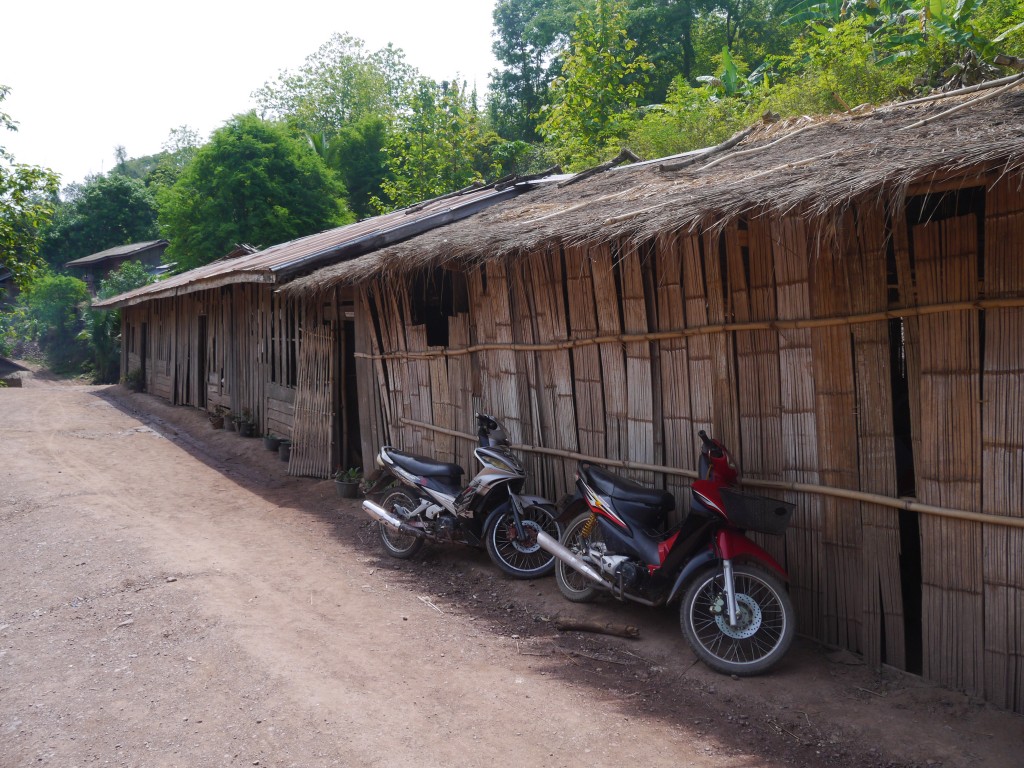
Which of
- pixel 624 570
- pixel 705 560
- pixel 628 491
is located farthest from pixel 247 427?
pixel 705 560

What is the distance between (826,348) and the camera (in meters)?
4.46

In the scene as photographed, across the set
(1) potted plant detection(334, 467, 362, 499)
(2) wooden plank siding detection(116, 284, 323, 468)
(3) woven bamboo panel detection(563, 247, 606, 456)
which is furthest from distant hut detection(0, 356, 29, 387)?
(3) woven bamboo panel detection(563, 247, 606, 456)

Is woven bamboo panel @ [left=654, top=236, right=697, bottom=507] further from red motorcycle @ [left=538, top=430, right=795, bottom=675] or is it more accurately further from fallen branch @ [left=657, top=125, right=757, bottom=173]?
fallen branch @ [left=657, top=125, right=757, bottom=173]

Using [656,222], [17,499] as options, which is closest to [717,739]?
[656,222]

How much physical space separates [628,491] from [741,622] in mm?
1058

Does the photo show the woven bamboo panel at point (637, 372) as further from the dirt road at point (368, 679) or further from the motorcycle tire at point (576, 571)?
the dirt road at point (368, 679)

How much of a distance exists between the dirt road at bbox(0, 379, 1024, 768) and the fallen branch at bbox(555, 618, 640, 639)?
65mm

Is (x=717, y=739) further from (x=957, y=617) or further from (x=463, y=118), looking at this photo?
(x=463, y=118)

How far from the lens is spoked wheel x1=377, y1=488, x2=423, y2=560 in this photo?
22.9 ft

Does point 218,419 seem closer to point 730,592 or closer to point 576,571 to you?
point 576,571

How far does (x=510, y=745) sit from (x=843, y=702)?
5.56 feet

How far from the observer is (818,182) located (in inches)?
162

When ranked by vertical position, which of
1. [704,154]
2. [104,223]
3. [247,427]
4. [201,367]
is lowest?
[247,427]

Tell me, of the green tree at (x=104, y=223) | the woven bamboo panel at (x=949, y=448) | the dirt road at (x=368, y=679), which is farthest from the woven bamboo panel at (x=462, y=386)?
the green tree at (x=104, y=223)
